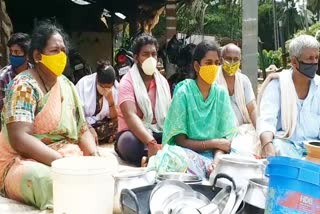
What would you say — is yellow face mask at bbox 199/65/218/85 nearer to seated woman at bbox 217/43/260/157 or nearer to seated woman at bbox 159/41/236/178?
seated woman at bbox 159/41/236/178

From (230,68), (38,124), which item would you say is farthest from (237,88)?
(38,124)

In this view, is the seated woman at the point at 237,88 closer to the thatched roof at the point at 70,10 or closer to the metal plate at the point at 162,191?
the metal plate at the point at 162,191

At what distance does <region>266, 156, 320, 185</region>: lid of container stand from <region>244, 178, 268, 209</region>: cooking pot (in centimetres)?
36

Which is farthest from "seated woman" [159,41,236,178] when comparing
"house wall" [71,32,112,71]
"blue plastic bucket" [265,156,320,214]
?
"house wall" [71,32,112,71]

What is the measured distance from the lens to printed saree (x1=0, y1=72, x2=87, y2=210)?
2625 mm

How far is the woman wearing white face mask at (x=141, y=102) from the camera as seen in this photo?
3.91 meters

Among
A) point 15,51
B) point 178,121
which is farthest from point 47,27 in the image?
point 15,51

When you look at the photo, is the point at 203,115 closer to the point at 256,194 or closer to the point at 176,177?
the point at 176,177

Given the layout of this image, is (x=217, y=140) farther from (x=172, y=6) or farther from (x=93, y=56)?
(x=93, y=56)

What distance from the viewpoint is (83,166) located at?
227 cm

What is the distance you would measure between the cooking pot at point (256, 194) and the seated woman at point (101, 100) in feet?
9.95

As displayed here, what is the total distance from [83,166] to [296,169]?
3.55ft

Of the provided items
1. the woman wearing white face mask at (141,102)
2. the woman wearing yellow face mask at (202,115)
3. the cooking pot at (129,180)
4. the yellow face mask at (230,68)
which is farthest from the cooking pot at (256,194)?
the yellow face mask at (230,68)

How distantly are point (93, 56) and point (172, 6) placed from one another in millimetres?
2670
